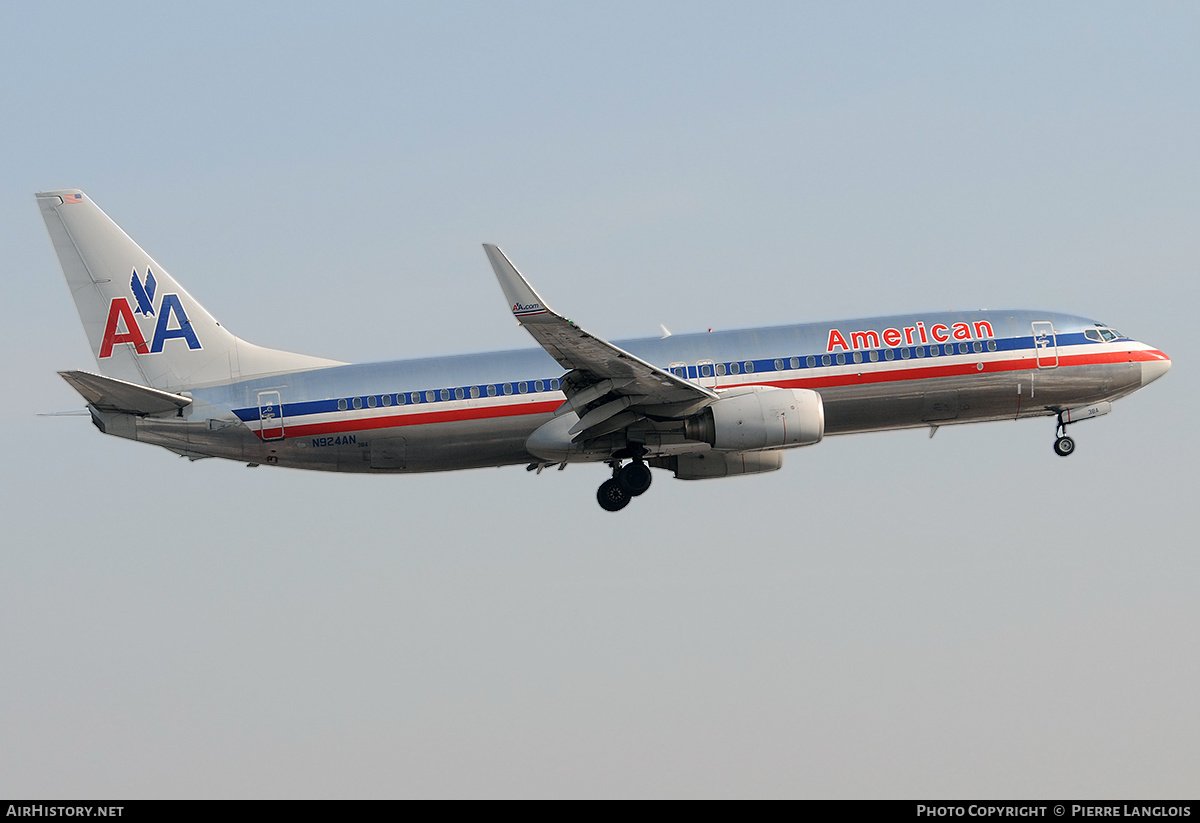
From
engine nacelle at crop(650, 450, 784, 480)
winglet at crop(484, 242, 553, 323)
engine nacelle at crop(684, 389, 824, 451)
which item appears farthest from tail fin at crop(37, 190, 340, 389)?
engine nacelle at crop(684, 389, 824, 451)

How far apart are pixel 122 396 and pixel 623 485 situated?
1509 cm

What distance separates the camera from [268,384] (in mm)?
41594

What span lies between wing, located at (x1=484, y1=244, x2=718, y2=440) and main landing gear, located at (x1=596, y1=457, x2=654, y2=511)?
1.88 metres

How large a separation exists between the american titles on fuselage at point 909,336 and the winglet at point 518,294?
10625 mm

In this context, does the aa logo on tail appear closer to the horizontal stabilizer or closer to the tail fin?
the tail fin

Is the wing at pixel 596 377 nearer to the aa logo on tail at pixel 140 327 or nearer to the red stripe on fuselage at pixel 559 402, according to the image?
the red stripe on fuselage at pixel 559 402

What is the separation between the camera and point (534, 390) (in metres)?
41.2

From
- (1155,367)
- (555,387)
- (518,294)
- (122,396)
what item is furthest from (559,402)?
(1155,367)

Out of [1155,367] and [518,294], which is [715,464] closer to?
[518,294]

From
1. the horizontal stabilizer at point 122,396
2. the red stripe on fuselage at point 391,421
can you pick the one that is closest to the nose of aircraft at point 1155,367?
the red stripe on fuselage at point 391,421

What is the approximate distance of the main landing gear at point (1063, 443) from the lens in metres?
44.1

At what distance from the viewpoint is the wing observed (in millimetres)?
35688

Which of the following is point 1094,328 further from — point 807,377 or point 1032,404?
point 807,377

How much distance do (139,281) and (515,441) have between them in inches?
530
